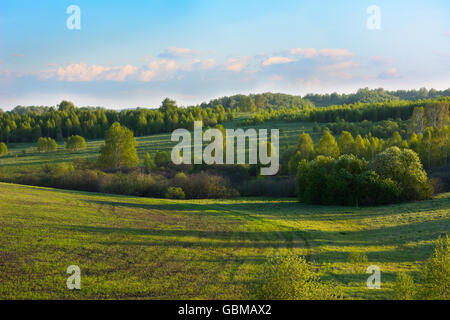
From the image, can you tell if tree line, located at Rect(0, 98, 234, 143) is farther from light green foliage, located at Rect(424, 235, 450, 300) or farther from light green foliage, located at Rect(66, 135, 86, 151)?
light green foliage, located at Rect(424, 235, 450, 300)

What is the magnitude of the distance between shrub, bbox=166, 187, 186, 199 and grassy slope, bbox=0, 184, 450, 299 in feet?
28.0

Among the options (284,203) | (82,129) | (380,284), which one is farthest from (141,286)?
(82,129)

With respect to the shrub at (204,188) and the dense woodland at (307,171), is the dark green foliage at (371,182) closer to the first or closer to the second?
the dense woodland at (307,171)

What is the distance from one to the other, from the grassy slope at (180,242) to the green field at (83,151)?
44924mm

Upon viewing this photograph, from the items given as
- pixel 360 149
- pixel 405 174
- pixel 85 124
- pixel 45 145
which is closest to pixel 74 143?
pixel 45 145

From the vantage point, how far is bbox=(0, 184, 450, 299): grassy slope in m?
16.9

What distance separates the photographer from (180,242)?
25406 millimetres

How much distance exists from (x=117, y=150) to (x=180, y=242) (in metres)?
45.7

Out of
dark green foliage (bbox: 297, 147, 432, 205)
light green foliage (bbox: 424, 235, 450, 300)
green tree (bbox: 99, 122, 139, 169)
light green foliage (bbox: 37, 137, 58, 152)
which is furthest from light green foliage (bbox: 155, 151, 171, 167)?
light green foliage (bbox: 424, 235, 450, 300)

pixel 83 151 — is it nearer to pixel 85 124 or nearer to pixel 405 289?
pixel 85 124

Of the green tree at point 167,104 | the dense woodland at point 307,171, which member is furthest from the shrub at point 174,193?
the green tree at point 167,104
